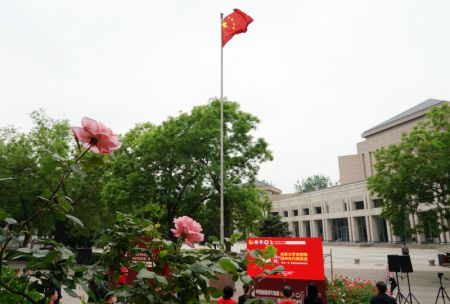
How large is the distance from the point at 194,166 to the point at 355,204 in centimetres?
5409

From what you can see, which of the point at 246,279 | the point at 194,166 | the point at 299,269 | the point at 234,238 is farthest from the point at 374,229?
the point at 246,279

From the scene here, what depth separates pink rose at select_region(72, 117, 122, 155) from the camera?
1.80 m

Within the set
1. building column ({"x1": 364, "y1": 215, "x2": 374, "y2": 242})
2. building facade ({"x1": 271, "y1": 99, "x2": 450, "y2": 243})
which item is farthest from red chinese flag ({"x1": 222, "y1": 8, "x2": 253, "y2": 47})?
building column ({"x1": 364, "y1": 215, "x2": 374, "y2": 242})

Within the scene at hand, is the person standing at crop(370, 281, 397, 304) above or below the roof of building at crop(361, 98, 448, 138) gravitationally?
below

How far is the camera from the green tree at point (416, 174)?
20547mm

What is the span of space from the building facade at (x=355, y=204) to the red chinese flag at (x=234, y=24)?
4337 centimetres

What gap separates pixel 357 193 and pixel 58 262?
227 ft

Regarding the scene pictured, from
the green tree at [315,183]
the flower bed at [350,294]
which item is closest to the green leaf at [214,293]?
the flower bed at [350,294]

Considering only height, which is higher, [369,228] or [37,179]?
[37,179]

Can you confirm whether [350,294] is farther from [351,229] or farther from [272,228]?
[351,229]

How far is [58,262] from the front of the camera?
70.5 inches

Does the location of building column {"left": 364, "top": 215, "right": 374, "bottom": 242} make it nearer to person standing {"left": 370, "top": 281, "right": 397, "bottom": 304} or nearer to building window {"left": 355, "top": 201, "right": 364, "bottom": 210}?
building window {"left": 355, "top": 201, "right": 364, "bottom": 210}

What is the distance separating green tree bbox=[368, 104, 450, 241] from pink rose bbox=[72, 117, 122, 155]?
859 inches

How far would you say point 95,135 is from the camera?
1809 mm
